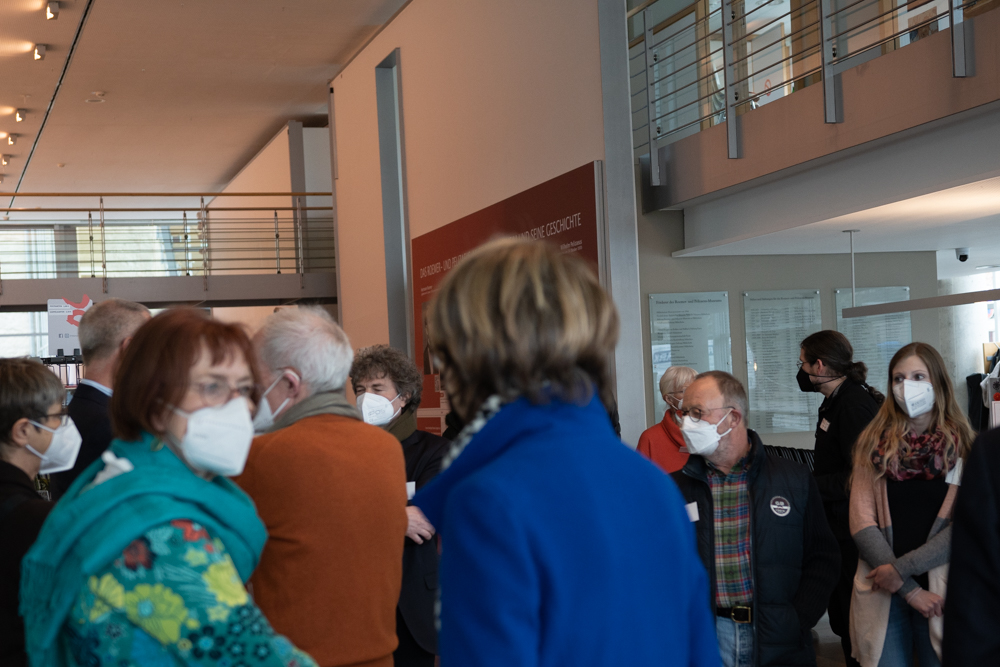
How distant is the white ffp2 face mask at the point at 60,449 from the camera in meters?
2.33

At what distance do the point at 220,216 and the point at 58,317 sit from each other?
11.3 m

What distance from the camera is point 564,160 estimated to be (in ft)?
19.8

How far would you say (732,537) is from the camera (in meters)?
2.74

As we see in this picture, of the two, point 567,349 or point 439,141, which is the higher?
point 439,141

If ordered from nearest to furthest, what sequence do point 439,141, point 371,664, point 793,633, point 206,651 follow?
point 206,651 → point 371,664 → point 793,633 → point 439,141

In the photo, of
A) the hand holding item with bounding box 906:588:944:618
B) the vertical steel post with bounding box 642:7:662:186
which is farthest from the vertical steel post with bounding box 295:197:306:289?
the hand holding item with bounding box 906:588:944:618

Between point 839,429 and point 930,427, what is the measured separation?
1121 millimetres

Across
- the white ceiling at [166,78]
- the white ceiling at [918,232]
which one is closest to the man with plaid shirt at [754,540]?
the white ceiling at [918,232]

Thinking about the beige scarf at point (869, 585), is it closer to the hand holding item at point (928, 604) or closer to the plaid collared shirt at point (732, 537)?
the hand holding item at point (928, 604)

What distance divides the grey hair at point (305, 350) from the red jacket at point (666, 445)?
2.37 m

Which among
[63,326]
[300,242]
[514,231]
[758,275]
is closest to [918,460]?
[758,275]

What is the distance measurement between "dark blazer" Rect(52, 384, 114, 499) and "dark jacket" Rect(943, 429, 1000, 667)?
2335mm

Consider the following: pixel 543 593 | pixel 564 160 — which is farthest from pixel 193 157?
pixel 543 593

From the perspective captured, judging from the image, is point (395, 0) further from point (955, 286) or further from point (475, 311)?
point (475, 311)
